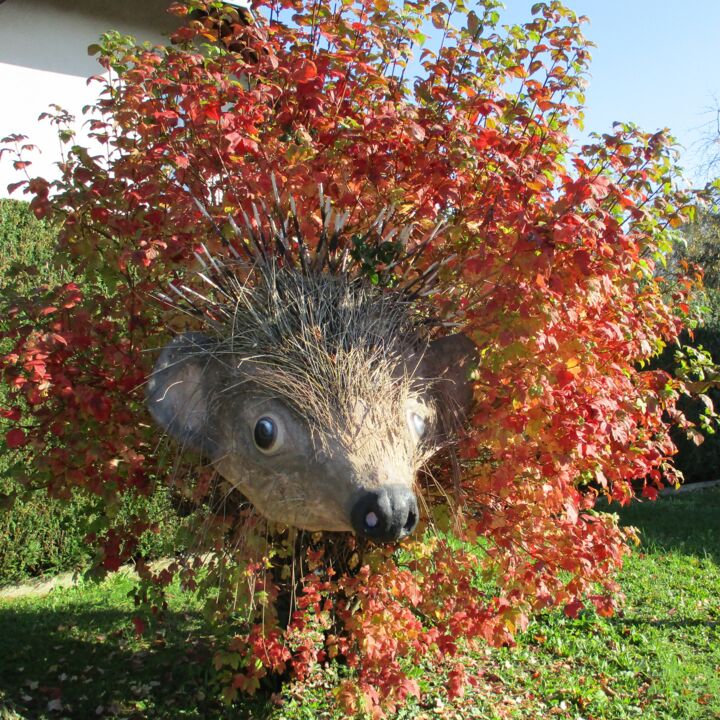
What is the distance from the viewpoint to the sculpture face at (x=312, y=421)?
7.77ft

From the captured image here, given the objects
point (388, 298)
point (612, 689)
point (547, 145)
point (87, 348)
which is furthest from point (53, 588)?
point (547, 145)

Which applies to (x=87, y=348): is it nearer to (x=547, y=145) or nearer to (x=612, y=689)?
(x=547, y=145)

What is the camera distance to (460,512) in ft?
10.5

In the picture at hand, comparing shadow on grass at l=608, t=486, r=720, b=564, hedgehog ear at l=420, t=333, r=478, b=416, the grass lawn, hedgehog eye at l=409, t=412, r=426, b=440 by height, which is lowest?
the grass lawn

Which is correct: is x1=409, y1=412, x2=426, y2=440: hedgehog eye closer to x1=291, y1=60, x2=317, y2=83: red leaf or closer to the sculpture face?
the sculpture face

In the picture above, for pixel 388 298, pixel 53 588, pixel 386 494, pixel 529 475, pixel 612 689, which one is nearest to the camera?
pixel 386 494

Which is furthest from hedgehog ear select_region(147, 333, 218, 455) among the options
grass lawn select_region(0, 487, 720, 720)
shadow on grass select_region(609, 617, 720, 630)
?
shadow on grass select_region(609, 617, 720, 630)

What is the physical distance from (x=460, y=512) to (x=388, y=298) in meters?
0.99

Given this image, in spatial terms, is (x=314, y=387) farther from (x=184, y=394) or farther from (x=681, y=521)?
(x=681, y=521)

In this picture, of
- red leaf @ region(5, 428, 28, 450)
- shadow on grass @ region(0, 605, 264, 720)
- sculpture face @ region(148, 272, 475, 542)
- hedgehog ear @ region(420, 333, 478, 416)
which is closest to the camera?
sculpture face @ region(148, 272, 475, 542)

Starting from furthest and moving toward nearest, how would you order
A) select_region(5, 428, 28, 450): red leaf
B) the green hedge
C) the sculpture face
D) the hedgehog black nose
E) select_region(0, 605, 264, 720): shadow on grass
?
1. the green hedge
2. select_region(0, 605, 264, 720): shadow on grass
3. select_region(5, 428, 28, 450): red leaf
4. the sculpture face
5. the hedgehog black nose

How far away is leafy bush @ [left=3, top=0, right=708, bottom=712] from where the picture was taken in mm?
3131

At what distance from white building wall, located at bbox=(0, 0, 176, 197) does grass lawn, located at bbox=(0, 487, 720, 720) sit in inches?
200

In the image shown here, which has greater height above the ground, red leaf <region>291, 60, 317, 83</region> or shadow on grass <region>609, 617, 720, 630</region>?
red leaf <region>291, 60, 317, 83</region>
